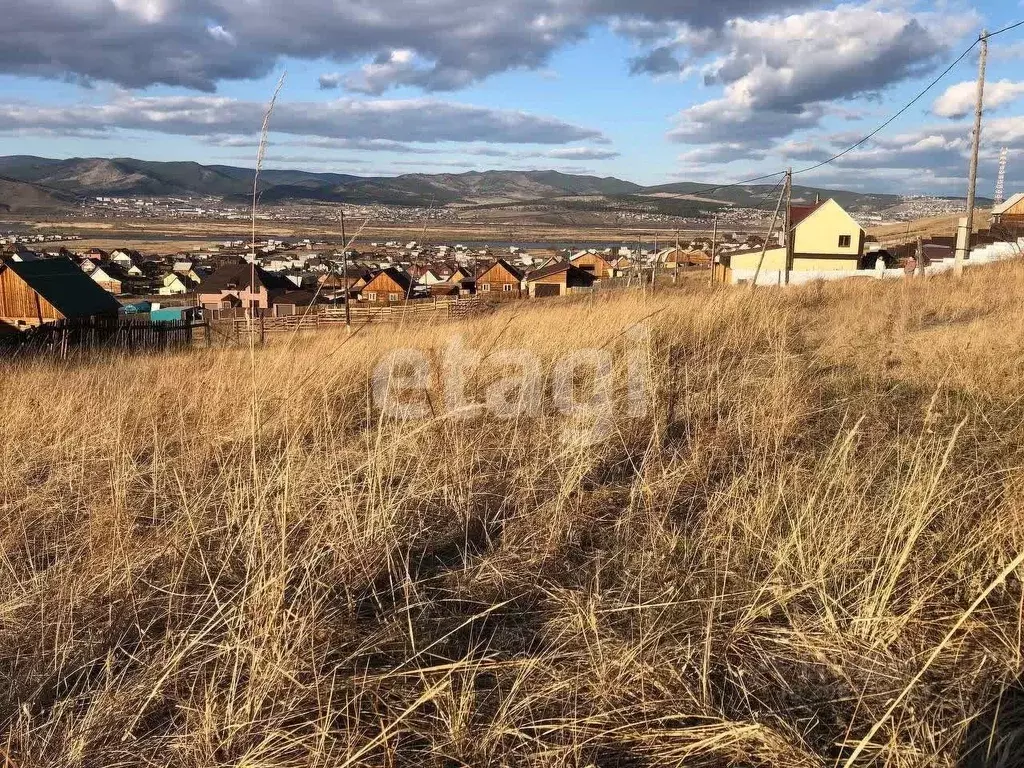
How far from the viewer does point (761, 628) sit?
1.86m

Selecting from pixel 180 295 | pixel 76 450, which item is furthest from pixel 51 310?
pixel 180 295

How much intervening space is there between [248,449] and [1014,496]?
2989 millimetres

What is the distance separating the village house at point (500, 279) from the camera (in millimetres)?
57531

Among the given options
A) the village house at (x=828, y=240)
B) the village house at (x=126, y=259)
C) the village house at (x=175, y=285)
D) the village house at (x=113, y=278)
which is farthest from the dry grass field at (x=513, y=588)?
the village house at (x=126, y=259)

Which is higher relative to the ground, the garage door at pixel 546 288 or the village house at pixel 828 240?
the village house at pixel 828 240

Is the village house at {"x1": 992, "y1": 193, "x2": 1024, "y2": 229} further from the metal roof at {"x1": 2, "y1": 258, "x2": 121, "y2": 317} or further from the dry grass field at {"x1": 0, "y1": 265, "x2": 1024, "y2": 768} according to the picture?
the metal roof at {"x1": 2, "y1": 258, "x2": 121, "y2": 317}

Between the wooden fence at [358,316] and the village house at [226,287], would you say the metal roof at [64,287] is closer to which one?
the wooden fence at [358,316]

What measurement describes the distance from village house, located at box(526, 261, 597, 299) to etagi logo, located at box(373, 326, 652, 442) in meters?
45.7

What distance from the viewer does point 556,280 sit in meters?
53.0

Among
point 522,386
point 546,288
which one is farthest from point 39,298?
point 546,288

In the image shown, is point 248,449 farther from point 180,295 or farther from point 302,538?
point 180,295

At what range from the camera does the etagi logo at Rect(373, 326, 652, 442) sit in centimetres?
376

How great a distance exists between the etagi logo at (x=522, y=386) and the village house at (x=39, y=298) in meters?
29.5

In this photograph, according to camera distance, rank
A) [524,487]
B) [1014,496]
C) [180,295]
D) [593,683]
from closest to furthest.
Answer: [593,683], [1014,496], [524,487], [180,295]
